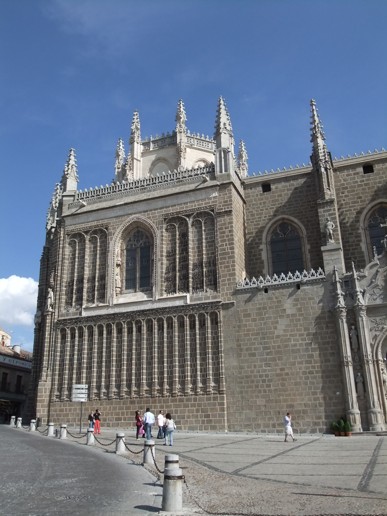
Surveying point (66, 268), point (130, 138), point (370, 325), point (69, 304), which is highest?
point (130, 138)

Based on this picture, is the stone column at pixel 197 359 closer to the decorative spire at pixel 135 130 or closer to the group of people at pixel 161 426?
the group of people at pixel 161 426

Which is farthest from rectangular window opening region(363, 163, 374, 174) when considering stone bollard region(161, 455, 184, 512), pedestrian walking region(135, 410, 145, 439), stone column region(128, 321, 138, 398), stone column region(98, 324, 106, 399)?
stone bollard region(161, 455, 184, 512)

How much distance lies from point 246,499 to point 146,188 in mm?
22382

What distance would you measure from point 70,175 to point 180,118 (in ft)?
50.4

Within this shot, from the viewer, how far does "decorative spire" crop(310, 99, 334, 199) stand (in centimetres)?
2473

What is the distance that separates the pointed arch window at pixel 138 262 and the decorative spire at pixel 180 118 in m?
17.3

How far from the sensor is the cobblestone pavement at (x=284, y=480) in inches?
273

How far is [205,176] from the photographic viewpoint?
2689 centimetres

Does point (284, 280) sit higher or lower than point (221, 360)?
higher

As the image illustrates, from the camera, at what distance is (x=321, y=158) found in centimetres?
2544

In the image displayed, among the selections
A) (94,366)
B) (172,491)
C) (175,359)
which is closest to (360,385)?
(175,359)

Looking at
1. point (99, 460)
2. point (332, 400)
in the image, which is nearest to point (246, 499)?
point (99, 460)

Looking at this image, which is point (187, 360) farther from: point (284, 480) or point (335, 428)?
point (284, 480)

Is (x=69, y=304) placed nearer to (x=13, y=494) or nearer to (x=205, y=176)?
(x=205, y=176)
